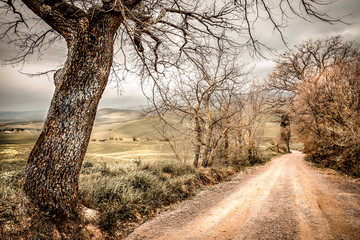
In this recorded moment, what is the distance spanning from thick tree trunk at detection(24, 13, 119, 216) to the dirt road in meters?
1.68

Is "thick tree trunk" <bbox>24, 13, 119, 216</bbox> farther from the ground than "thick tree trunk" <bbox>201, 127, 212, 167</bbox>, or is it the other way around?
"thick tree trunk" <bbox>24, 13, 119, 216</bbox>

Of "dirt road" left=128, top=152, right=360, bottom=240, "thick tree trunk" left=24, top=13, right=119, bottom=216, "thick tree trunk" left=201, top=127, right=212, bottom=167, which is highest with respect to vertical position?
"thick tree trunk" left=24, top=13, right=119, bottom=216

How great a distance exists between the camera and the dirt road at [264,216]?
3.06 meters

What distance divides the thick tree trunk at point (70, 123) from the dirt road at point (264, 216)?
1675 mm

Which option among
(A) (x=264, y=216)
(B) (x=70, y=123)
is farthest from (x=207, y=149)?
(B) (x=70, y=123)

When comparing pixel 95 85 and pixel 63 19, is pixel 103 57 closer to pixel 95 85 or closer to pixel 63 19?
pixel 95 85

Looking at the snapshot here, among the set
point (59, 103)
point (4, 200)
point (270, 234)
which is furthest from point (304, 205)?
point (4, 200)

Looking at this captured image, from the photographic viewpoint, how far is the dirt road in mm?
3057

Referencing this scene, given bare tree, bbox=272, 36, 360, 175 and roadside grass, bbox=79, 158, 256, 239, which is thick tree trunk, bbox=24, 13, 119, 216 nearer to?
roadside grass, bbox=79, 158, 256, 239

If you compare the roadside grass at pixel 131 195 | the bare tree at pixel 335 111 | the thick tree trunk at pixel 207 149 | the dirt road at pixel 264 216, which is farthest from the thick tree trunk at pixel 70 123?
the bare tree at pixel 335 111

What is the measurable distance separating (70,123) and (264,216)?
4469mm

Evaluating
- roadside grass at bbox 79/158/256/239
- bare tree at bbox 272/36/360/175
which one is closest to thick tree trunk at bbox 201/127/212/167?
roadside grass at bbox 79/158/256/239

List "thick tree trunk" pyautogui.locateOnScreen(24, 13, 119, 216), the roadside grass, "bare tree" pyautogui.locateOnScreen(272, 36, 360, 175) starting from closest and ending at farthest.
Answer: "thick tree trunk" pyautogui.locateOnScreen(24, 13, 119, 216) → the roadside grass → "bare tree" pyautogui.locateOnScreen(272, 36, 360, 175)

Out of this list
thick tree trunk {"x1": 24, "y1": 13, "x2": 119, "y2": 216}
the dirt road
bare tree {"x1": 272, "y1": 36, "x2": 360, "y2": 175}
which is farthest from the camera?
bare tree {"x1": 272, "y1": 36, "x2": 360, "y2": 175}
